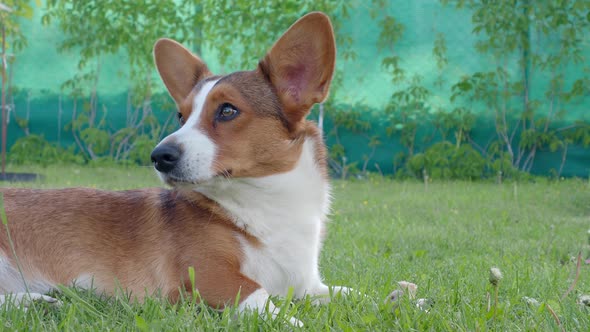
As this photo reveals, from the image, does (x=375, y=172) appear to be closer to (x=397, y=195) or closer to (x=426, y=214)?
(x=397, y=195)

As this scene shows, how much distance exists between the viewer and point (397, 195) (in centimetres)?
650

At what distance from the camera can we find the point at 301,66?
262 cm

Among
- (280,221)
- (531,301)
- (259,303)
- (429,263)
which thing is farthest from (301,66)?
(429,263)

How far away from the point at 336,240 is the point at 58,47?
6.61 metres

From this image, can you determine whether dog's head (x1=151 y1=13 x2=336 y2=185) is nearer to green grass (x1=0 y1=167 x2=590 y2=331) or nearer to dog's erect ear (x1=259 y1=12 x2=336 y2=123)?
dog's erect ear (x1=259 y1=12 x2=336 y2=123)

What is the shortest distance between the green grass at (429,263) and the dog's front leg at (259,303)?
0.17ft

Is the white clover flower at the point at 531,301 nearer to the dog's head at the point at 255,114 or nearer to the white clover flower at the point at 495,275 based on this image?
the white clover flower at the point at 495,275

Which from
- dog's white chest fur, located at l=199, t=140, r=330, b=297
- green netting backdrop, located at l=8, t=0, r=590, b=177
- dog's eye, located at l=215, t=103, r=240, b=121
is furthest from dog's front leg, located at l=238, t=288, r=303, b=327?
green netting backdrop, located at l=8, t=0, r=590, b=177

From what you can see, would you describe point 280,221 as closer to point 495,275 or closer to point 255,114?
point 255,114

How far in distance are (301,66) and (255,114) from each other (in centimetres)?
31

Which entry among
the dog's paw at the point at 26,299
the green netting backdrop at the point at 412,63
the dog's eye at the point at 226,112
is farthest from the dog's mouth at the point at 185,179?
the green netting backdrop at the point at 412,63

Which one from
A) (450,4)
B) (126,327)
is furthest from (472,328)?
(450,4)

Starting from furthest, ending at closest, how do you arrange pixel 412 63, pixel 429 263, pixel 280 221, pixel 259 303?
pixel 412 63 → pixel 429 263 → pixel 280 221 → pixel 259 303

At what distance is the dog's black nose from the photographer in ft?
7.34
